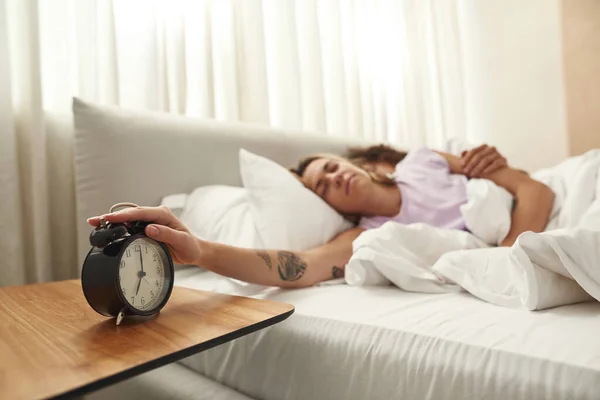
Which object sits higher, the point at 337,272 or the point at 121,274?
the point at 121,274

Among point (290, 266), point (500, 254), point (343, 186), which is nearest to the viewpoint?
point (500, 254)

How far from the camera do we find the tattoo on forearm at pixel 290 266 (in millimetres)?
848

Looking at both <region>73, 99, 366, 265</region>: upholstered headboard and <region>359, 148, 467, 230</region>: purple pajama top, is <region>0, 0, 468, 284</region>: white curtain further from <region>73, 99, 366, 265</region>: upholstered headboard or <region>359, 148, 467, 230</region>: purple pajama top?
<region>359, 148, 467, 230</region>: purple pajama top

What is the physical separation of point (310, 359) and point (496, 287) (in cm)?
34

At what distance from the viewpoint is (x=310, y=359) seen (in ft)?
2.13

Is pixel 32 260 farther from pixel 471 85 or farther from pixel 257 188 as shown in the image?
pixel 471 85

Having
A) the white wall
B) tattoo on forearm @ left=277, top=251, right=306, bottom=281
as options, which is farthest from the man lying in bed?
the white wall

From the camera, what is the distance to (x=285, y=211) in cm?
109

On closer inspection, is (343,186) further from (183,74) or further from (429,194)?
(183,74)

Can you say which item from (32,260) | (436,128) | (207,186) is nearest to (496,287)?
(207,186)

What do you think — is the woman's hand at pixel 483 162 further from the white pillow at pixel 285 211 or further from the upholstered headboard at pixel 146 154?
the upholstered headboard at pixel 146 154

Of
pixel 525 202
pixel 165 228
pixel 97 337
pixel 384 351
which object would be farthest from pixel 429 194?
pixel 97 337

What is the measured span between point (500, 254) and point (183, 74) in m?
1.22

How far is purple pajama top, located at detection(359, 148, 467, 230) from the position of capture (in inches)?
48.6
